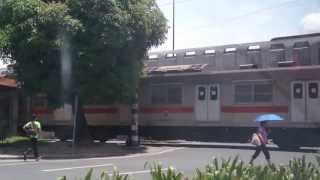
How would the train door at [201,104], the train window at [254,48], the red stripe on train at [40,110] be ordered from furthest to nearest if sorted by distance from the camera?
the red stripe on train at [40,110], the train door at [201,104], the train window at [254,48]

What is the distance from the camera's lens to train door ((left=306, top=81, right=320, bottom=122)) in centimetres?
2491

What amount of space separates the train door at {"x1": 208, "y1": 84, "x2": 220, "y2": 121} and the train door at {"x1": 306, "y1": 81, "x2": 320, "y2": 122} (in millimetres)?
4117

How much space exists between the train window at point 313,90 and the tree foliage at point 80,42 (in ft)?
22.8

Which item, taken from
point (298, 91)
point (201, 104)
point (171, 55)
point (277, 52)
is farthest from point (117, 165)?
point (171, 55)

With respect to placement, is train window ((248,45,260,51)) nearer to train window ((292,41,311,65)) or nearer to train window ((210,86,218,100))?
train window ((292,41,311,65))

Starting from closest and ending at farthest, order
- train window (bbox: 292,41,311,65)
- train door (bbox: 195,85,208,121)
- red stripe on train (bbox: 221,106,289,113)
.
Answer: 1. train window (bbox: 292,41,311,65)
2. red stripe on train (bbox: 221,106,289,113)
3. train door (bbox: 195,85,208,121)

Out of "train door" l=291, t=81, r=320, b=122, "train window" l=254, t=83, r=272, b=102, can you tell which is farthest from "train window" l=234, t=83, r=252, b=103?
"train door" l=291, t=81, r=320, b=122

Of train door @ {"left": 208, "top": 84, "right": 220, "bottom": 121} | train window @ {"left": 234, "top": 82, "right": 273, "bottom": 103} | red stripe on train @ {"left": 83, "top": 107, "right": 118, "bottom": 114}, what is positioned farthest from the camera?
red stripe on train @ {"left": 83, "top": 107, "right": 118, "bottom": 114}

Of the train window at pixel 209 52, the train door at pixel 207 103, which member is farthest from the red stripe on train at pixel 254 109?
the train window at pixel 209 52

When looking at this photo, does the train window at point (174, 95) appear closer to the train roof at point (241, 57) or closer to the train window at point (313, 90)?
the train roof at point (241, 57)

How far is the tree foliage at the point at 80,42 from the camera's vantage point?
2434 cm

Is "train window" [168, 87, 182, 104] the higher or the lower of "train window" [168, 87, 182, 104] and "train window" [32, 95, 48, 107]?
the higher

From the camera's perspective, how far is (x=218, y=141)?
1110 inches

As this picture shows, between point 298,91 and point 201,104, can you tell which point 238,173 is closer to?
point 298,91
